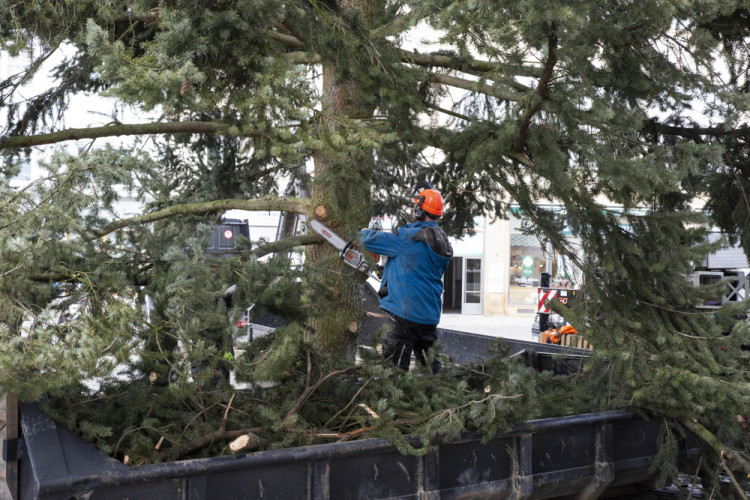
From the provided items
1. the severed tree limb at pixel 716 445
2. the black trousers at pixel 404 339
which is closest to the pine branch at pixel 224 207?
the black trousers at pixel 404 339

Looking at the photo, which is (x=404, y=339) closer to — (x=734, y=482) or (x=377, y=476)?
(x=377, y=476)

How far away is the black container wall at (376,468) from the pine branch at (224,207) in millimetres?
2070

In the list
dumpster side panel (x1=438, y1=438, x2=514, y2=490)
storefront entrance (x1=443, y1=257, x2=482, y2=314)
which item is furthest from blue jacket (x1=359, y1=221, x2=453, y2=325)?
storefront entrance (x1=443, y1=257, x2=482, y2=314)

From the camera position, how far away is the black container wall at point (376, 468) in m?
2.92

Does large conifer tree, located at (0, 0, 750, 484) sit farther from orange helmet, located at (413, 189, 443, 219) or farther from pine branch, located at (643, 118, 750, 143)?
orange helmet, located at (413, 189, 443, 219)

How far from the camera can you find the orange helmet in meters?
5.19

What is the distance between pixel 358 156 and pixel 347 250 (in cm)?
122

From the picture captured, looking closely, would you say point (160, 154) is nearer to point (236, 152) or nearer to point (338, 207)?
point (236, 152)

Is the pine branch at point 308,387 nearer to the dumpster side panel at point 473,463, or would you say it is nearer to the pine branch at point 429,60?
the dumpster side panel at point 473,463

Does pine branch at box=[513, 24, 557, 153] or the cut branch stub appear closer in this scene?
pine branch at box=[513, 24, 557, 153]

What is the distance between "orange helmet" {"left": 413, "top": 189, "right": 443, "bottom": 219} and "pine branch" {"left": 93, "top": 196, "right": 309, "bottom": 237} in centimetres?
120

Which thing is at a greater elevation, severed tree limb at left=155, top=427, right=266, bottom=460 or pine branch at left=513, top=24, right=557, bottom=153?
pine branch at left=513, top=24, right=557, bottom=153

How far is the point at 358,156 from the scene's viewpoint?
4.18 meters

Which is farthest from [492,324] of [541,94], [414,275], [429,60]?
[541,94]
